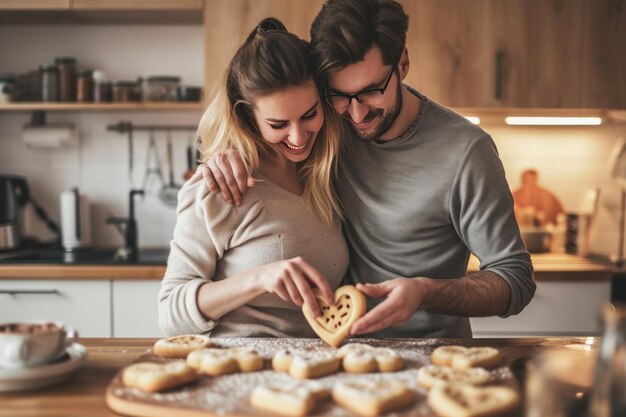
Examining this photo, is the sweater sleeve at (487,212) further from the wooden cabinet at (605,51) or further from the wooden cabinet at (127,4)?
the wooden cabinet at (127,4)

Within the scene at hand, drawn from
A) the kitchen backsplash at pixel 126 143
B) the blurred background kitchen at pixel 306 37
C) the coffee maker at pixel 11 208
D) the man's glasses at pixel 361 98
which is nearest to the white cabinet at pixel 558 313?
the blurred background kitchen at pixel 306 37

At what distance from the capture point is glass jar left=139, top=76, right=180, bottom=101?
3.10 metres

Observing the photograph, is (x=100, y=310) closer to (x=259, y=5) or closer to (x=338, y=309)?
(x=259, y=5)

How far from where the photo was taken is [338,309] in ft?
4.36

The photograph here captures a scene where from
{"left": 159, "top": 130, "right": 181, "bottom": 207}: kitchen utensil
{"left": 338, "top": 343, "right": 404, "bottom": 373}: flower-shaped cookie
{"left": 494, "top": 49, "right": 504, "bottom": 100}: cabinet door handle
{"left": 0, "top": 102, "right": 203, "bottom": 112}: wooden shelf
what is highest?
{"left": 494, "top": 49, "right": 504, "bottom": 100}: cabinet door handle

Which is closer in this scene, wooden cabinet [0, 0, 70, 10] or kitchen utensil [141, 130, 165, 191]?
wooden cabinet [0, 0, 70, 10]

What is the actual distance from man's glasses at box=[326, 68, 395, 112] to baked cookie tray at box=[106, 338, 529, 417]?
59 cm

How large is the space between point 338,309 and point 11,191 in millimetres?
2251

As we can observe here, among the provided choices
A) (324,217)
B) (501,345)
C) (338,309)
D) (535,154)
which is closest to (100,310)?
(324,217)

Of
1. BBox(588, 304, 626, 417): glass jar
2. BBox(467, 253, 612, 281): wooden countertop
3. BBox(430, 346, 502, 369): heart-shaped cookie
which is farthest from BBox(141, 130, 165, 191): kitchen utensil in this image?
BBox(588, 304, 626, 417): glass jar

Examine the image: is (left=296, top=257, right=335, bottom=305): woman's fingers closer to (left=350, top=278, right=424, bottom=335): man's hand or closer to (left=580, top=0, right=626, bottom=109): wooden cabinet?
(left=350, top=278, right=424, bottom=335): man's hand

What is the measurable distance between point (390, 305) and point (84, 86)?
2321 millimetres

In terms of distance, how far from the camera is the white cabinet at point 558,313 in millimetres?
2773

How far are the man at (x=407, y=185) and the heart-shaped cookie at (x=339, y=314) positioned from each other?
0.15 metres
